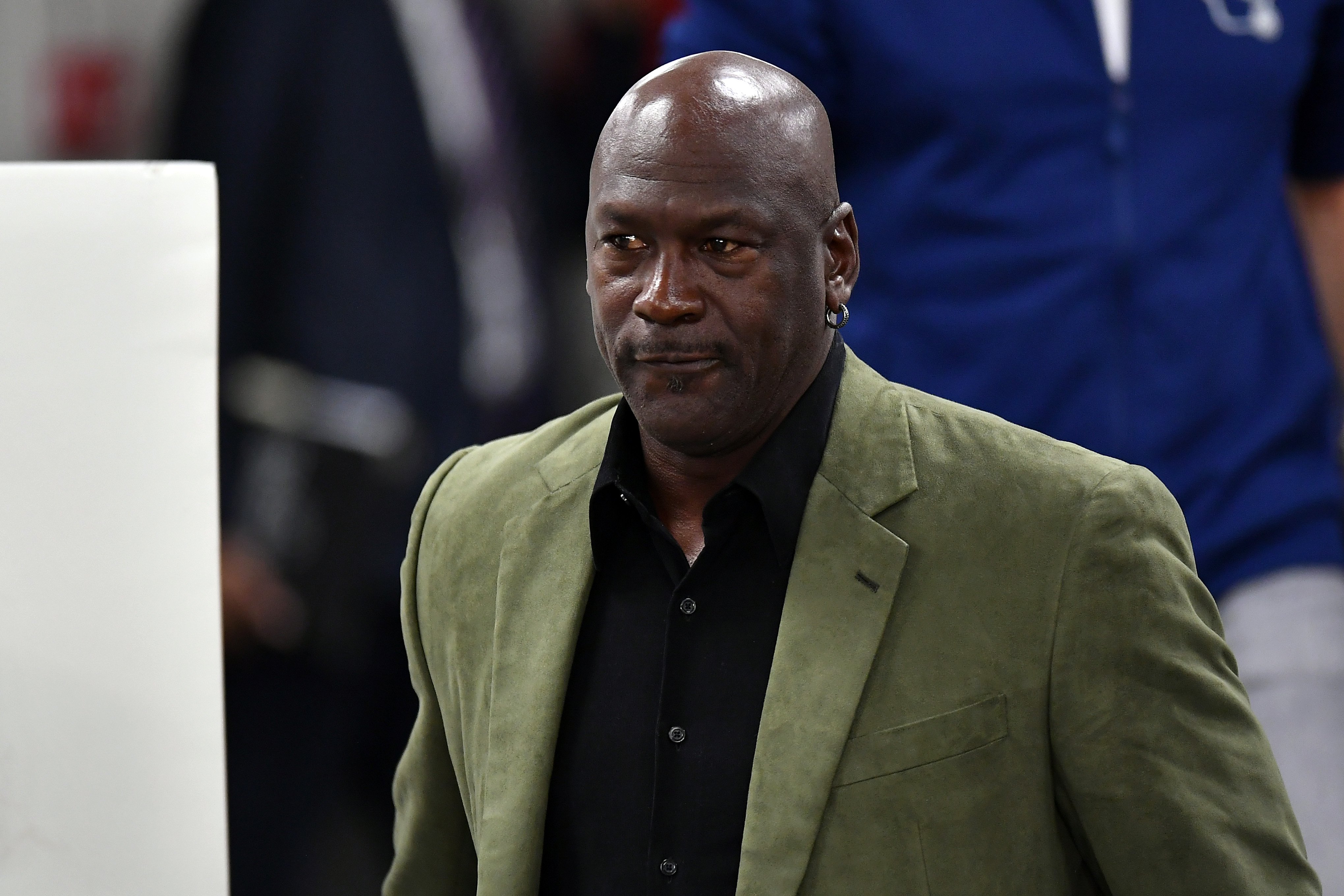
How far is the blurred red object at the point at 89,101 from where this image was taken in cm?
262

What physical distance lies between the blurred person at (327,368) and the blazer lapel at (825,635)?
141cm

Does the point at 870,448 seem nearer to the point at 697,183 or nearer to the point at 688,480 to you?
the point at 688,480

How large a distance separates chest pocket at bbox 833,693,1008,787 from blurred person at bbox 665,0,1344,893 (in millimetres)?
946

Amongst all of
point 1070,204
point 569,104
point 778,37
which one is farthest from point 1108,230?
point 569,104

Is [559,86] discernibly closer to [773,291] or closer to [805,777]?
[773,291]

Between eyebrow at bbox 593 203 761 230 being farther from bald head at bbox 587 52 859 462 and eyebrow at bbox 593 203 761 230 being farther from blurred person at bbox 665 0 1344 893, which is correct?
blurred person at bbox 665 0 1344 893

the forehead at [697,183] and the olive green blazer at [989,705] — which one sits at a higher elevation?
the forehead at [697,183]

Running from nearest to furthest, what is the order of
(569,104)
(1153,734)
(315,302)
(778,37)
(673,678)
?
(1153,734), (673,678), (778,37), (315,302), (569,104)

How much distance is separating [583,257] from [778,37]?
2.50ft

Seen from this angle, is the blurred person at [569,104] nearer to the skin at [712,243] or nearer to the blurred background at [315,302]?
the blurred background at [315,302]

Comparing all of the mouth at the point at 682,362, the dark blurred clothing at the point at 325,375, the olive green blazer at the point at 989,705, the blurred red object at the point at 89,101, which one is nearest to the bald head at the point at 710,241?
the mouth at the point at 682,362

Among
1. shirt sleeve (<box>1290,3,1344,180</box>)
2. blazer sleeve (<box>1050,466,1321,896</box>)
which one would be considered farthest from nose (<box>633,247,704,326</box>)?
shirt sleeve (<box>1290,3,1344,180</box>)

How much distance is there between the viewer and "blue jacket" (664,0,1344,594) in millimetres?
2092

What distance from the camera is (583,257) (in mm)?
2773
